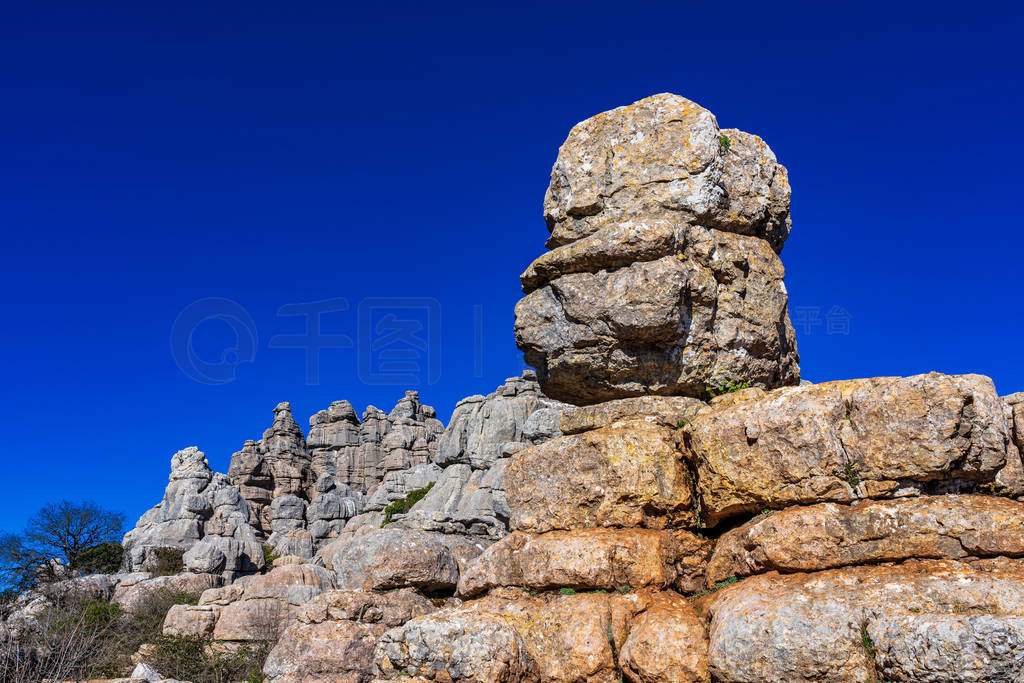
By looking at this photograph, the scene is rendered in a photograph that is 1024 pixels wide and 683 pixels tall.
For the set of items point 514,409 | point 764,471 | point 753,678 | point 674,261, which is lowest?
point 753,678

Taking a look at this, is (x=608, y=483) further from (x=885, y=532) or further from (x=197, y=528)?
(x=197, y=528)

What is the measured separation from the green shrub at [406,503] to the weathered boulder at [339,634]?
116ft

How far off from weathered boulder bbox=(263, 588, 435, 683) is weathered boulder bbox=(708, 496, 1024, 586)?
4.43 metres

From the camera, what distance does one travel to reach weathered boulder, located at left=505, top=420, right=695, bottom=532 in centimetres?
637

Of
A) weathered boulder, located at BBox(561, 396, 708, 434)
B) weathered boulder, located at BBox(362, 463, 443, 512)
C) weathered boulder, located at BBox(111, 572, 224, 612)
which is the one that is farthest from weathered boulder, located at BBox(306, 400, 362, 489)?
weathered boulder, located at BBox(561, 396, 708, 434)

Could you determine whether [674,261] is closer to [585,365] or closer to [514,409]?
[585,365]

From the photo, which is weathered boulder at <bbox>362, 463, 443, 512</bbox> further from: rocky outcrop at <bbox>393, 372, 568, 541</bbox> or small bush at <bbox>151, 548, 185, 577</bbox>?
small bush at <bbox>151, 548, 185, 577</bbox>

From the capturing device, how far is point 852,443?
5.59 meters

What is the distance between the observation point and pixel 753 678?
491cm

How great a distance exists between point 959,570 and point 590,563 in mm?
2558

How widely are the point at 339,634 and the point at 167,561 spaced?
120 ft

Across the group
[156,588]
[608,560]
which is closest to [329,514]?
[156,588]

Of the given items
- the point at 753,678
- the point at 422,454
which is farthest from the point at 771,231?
the point at 422,454

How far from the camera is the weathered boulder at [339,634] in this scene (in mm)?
8055
